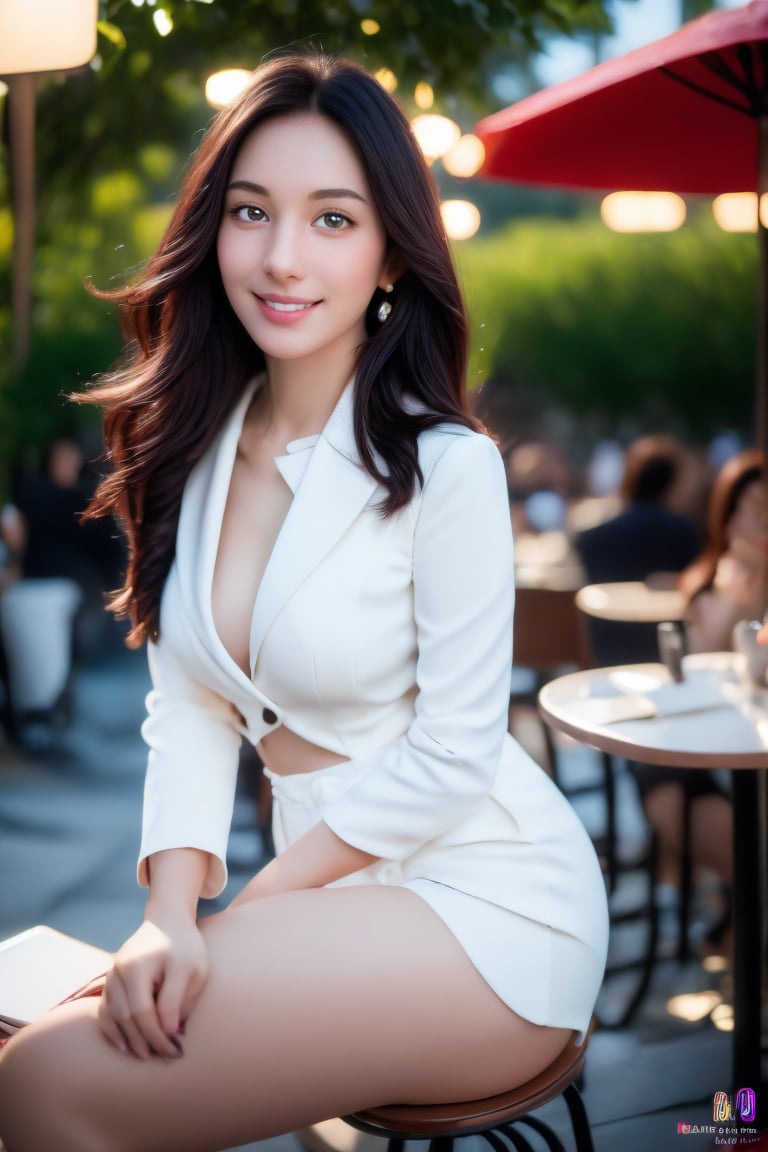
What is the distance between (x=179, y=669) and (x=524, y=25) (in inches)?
96.6

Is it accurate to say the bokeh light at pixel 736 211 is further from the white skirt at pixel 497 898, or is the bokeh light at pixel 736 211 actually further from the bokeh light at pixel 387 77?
the white skirt at pixel 497 898

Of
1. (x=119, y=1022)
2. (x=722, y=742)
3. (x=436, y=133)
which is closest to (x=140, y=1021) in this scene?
(x=119, y=1022)

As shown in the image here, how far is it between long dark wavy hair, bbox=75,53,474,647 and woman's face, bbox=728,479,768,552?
2.32 metres

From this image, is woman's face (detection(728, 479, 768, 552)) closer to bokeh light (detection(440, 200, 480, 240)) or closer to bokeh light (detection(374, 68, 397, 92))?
bokeh light (detection(374, 68, 397, 92))

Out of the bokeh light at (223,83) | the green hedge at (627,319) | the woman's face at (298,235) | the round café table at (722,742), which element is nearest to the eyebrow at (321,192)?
the woman's face at (298,235)

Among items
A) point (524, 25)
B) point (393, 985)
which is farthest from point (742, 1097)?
point (524, 25)

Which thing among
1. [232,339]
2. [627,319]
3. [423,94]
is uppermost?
[627,319]

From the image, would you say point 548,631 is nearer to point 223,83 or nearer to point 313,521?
point 223,83

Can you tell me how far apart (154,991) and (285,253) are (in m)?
0.98

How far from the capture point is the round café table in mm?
2213

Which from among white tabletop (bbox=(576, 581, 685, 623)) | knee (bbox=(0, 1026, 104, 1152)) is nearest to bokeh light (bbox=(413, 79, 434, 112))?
white tabletop (bbox=(576, 581, 685, 623))

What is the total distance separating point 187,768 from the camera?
169 centimetres

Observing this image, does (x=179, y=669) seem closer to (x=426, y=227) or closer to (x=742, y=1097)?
(x=426, y=227)

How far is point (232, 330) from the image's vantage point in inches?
74.4
